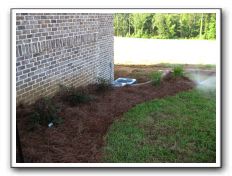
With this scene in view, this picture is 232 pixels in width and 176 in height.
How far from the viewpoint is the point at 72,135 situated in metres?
4.00

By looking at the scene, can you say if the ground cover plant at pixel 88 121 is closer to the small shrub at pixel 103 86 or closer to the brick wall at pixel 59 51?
the small shrub at pixel 103 86

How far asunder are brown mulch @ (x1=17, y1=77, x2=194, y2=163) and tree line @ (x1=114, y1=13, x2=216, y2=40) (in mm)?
603

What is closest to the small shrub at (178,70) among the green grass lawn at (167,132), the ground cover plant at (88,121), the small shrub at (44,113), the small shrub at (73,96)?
the ground cover plant at (88,121)

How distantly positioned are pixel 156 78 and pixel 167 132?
711 mm

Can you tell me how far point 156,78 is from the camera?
4.56m

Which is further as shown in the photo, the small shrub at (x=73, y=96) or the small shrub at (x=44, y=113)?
the small shrub at (x=73, y=96)

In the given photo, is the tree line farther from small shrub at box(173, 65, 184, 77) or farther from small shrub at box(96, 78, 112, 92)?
small shrub at box(96, 78, 112, 92)

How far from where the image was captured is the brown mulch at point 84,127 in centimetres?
381

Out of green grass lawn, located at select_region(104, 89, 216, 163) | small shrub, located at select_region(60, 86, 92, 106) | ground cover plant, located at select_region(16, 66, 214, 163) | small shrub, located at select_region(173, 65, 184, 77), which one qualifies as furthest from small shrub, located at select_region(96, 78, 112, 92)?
small shrub, located at select_region(173, 65, 184, 77)

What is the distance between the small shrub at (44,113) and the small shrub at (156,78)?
1.14 meters

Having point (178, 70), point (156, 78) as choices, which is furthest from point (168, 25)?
point (156, 78)

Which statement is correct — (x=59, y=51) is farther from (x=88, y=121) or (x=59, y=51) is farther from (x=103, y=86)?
(x=88, y=121)
